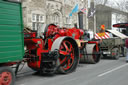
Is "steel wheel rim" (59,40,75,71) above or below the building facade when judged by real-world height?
below

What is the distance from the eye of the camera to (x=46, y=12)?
691 inches

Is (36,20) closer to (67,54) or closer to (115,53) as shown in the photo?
(115,53)

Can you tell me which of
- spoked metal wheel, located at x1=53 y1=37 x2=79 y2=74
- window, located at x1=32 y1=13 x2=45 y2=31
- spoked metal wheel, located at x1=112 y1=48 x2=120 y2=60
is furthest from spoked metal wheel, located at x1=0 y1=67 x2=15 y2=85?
window, located at x1=32 y1=13 x2=45 y2=31

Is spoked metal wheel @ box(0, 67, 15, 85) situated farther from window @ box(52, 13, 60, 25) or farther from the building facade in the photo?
window @ box(52, 13, 60, 25)

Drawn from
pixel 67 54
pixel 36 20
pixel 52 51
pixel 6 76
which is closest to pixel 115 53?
pixel 67 54

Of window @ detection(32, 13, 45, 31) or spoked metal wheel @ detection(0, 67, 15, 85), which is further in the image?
window @ detection(32, 13, 45, 31)

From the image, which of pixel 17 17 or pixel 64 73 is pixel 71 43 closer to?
pixel 64 73

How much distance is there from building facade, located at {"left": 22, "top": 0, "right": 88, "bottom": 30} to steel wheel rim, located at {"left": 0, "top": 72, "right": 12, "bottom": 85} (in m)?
9.30

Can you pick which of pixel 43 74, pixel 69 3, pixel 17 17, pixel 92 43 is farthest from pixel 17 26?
pixel 69 3

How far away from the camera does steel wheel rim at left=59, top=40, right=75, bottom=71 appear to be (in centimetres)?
775

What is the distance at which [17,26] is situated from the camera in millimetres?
5805

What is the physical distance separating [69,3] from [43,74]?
1421 centimetres

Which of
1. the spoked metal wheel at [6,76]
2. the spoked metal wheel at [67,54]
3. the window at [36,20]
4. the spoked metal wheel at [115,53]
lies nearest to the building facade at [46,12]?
the window at [36,20]

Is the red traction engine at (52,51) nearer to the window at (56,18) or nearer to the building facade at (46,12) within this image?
the building facade at (46,12)
